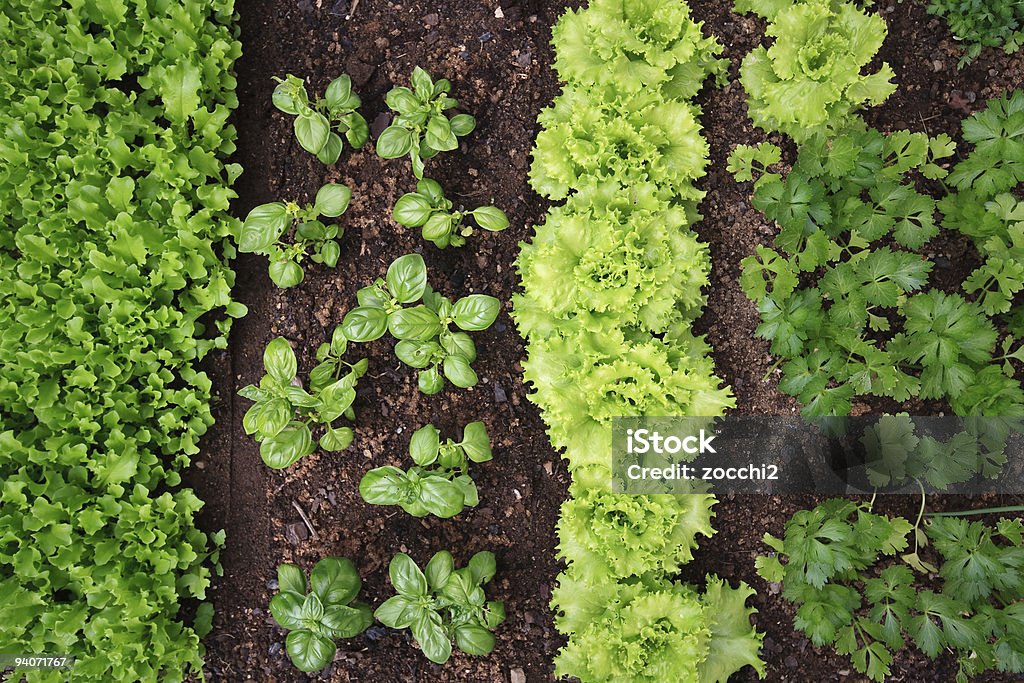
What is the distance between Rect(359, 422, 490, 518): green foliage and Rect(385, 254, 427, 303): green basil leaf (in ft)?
1.75

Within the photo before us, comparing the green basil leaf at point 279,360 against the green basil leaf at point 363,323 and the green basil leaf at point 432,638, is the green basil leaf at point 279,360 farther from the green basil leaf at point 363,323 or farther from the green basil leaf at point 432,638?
the green basil leaf at point 432,638

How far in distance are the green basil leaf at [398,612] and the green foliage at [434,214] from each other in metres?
1.45

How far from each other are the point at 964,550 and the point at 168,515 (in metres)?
3.18

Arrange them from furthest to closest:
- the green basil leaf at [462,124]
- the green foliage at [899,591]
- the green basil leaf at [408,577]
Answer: the green basil leaf at [462,124] < the green basil leaf at [408,577] < the green foliage at [899,591]

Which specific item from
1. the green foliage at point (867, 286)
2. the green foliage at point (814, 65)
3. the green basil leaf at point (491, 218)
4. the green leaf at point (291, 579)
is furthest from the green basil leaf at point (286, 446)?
the green foliage at point (814, 65)

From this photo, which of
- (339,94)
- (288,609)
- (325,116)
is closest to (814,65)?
(339,94)

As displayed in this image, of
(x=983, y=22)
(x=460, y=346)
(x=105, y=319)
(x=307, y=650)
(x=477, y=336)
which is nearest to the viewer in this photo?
(x=307, y=650)

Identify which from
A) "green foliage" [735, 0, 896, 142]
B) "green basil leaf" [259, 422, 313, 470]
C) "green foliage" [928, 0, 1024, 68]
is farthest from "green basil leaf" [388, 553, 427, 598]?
"green foliage" [928, 0, 1024, 68]

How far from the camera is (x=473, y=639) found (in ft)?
8.91

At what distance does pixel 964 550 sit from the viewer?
2.65 metres

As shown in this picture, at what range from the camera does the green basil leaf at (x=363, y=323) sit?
272cm

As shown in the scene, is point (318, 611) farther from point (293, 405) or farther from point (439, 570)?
point (293, 405)

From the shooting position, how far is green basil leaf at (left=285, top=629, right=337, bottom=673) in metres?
2.68

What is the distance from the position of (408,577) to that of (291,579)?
0.49 metres
